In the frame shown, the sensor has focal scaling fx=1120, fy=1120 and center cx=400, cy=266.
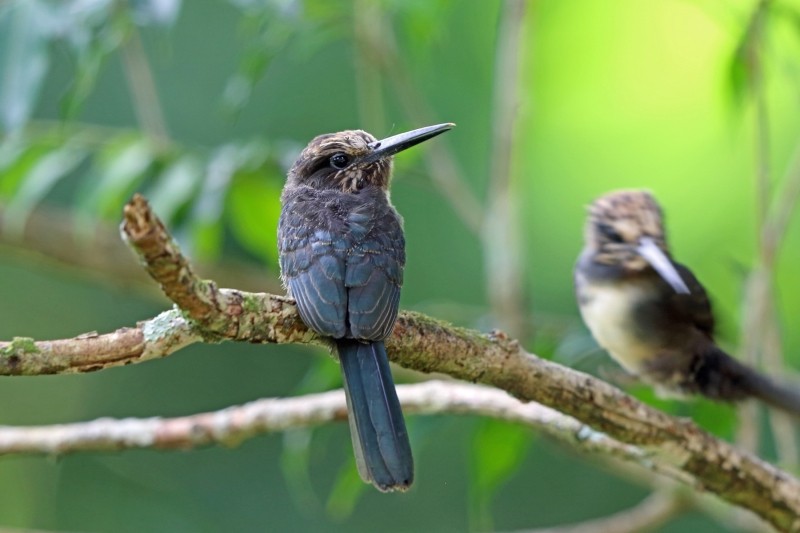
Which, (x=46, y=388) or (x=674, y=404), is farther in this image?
(x=46, y=388)

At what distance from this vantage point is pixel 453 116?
26.7ft

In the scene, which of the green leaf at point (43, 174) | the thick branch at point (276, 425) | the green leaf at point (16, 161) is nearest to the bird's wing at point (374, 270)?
the thick branch at point (276, 425)

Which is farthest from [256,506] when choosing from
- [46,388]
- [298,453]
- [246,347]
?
[298,453]

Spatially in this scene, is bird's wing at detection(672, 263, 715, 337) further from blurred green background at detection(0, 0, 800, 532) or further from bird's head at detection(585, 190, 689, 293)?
blurred green background at detection(0, 0, 800, 532)

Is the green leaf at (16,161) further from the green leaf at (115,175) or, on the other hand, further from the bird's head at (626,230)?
the bird's head at (626,230)

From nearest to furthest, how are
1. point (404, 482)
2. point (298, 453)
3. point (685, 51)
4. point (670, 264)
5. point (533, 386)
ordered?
1. point (404, 482)
2. point (533, 386)
3. point (670, 264)
4. point (298, 453)
5. point (685, 51)

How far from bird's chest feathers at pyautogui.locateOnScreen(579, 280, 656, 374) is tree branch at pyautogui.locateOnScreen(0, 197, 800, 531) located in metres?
0.46

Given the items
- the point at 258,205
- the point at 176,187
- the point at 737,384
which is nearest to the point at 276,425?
the point at 176,187

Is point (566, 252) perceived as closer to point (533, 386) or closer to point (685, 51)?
point (685, 51)

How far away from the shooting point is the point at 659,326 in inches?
145

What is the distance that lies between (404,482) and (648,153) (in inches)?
220

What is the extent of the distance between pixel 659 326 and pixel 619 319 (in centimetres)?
13

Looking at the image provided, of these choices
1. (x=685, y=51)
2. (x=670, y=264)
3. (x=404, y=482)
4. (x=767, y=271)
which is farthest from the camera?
(x=685, y=51)

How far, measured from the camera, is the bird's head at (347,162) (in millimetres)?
3648
